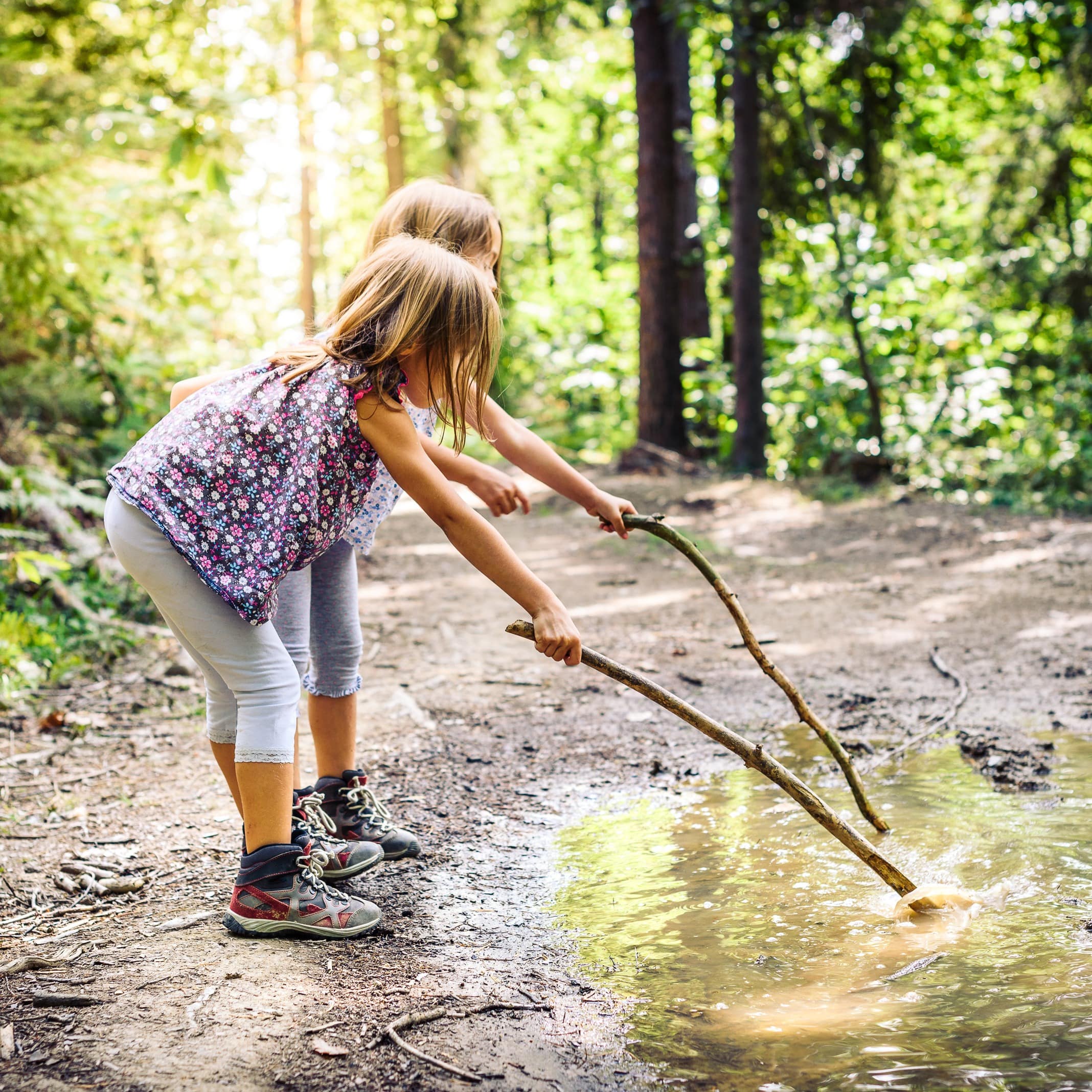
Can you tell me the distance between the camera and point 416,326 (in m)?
2.26

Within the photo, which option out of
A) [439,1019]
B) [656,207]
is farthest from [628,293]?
[439,1019]

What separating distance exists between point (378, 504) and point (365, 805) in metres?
0.88

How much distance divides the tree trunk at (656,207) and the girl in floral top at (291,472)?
27.7 feet

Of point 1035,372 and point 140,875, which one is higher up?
point 1035,372

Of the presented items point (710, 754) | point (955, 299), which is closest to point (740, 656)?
point (710, 754)

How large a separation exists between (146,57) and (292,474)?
6185 millimetres

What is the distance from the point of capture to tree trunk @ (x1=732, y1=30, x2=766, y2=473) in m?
9.71

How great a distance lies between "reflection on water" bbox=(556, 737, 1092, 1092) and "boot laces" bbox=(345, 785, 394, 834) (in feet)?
1.82

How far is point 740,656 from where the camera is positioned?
16.4 feet

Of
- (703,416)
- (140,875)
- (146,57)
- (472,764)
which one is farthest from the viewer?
(703,416)

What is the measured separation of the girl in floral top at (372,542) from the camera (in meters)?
2.76

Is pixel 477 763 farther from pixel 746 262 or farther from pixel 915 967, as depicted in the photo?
pixel 746 262

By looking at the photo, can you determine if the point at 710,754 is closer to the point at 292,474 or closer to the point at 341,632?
the point at 341,632

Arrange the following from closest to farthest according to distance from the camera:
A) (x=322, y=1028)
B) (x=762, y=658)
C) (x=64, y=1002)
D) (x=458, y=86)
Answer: (x=322, y=1028), (x=64, y=1002), (x=762, y=658), (x=458, y=86)
